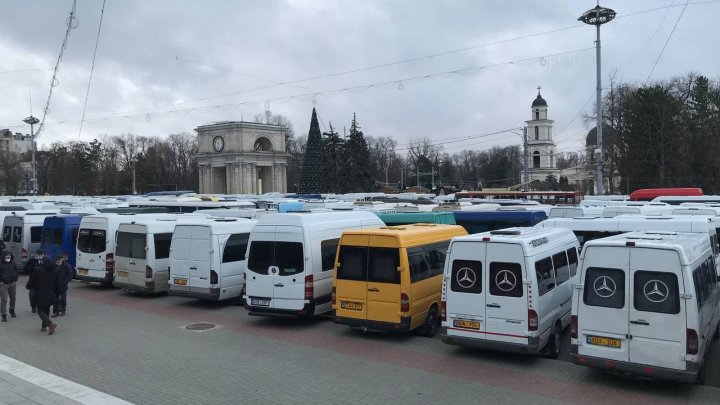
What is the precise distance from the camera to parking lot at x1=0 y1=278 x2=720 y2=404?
8844 millimetres

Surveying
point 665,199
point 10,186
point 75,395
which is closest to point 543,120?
point 665,199

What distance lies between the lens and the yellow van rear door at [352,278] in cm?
1225

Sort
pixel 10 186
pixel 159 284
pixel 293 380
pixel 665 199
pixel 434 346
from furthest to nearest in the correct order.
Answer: pixel 10 186, pixel 665 199, pixel 159 284, pixel 434 346, pixel 293 380

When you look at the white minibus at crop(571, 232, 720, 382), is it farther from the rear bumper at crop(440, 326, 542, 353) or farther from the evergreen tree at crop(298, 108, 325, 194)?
the evergreen tree at crop(298, 108, 325, 194)

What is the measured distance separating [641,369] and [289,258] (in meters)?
7.66

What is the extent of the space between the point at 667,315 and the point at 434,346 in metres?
4.53

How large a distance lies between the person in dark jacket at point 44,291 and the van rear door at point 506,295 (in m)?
9.71

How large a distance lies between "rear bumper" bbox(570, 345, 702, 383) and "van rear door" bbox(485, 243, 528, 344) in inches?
46.0

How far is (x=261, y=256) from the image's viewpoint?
1379 cm

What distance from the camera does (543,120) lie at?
4055 inches

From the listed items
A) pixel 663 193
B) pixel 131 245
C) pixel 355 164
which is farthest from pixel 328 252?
pixel 355 164

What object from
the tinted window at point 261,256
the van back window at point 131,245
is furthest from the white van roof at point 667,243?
the van back window at point 131,245

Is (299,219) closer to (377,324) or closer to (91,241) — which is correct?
(377,324)

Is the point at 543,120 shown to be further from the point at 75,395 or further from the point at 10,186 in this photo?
the point at 75,395
